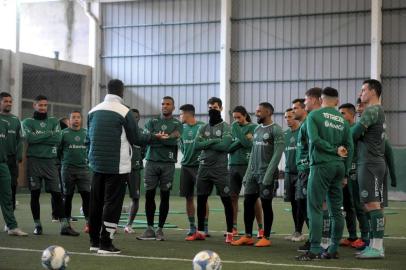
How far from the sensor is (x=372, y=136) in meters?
10.1

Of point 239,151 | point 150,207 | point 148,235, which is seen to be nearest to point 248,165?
point 239,151

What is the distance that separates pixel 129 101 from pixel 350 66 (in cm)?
1010

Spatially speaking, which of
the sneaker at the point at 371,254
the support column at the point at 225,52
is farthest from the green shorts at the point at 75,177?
the support column at the point at 225,52

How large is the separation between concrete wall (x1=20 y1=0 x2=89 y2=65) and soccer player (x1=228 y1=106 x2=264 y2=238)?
2241cm

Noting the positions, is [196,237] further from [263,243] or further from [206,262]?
[206,262]

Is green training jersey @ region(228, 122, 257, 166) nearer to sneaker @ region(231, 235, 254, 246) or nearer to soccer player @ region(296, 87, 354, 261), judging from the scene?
sneaker @ region(231, 235, 254, 246)

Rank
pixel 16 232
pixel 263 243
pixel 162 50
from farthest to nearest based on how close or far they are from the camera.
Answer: pixel 162 50
pixel 16 232
pixel 263 243

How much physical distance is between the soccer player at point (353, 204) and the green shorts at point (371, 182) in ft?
2.92

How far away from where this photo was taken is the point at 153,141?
10969mm

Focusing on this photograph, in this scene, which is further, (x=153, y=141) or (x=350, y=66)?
(x=350, y=66)

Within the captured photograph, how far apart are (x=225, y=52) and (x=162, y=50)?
3323mm

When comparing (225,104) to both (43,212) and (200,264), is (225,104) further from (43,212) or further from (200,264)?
(200,264)

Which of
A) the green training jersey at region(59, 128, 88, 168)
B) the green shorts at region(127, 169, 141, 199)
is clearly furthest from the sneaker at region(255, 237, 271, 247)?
the green training jersey at region(59, 128, 88, 168)

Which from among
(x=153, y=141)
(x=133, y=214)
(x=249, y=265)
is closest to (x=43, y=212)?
(x=133, y=214)
